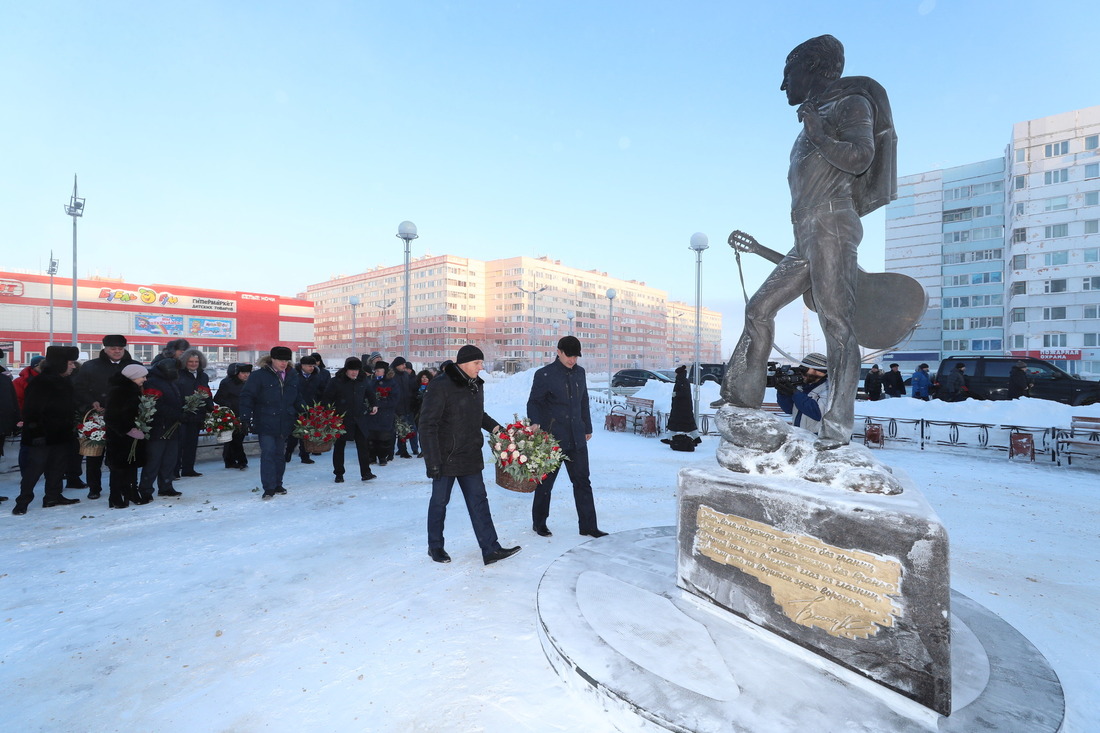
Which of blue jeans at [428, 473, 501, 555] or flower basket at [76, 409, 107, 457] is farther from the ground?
flower basket at [76, 409, 107, 457]

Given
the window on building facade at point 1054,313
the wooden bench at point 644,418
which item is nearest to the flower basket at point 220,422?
the wooden bench at point 644,418

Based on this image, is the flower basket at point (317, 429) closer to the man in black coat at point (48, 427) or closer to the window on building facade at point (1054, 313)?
the man in black coat at point (48, 427)

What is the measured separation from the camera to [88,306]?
50.6 m

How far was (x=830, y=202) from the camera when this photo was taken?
12.2 feet

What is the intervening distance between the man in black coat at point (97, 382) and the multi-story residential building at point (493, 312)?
79.3 m

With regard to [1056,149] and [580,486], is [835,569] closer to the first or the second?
[580,486]

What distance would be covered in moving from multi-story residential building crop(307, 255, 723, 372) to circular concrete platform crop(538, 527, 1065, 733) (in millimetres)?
83076

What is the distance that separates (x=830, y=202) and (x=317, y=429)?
24.0 ft

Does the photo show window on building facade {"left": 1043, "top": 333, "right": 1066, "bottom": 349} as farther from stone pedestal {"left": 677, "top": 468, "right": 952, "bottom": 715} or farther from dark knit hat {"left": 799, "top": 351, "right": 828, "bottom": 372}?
stone pedestal {"left": 677, "top": 468, "right": 952, "bottom": 715}

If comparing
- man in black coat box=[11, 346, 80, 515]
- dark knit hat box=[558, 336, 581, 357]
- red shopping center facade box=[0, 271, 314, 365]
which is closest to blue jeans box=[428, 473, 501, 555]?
dark knit hat box=[558, 336, 581, 357]

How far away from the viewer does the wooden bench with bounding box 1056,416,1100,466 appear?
9.65 m

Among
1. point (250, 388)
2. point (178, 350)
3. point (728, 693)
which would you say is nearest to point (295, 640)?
point (728, 693)

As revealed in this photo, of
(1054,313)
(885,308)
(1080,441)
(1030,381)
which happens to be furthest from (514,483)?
(1054,313)
